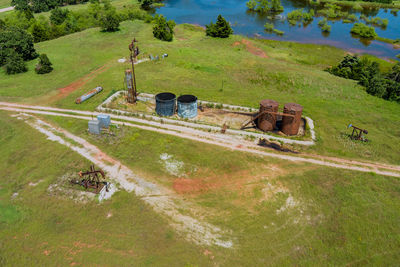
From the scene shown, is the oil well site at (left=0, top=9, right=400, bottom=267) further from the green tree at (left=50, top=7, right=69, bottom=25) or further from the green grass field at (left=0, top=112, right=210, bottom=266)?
the green tree at (left=50, top=7, right=69, bottom=25)

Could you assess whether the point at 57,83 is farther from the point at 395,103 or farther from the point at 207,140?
the point at 395,103

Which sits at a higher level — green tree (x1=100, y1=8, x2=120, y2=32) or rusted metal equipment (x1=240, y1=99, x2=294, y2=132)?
green tree (x1=100, y1=8, x2=120, y2=32)

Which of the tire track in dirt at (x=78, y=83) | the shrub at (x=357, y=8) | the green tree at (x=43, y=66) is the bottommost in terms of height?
the tire track in dirt at (x=78, y=83)

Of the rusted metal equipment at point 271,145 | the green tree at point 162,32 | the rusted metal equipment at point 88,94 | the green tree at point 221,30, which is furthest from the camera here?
the green tree at point 221,30

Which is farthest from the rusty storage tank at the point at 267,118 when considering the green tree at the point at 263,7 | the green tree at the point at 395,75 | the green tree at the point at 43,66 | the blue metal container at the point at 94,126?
the green tree at the point at 263,7

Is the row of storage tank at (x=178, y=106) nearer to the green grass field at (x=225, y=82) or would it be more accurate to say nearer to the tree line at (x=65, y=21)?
the green grass field at (x=225, y=82)

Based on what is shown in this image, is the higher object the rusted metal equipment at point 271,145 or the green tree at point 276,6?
the green tree at point 276,6

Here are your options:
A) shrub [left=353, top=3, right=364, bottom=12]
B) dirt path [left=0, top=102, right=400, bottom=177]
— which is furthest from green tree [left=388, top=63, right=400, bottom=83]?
shrub [left=353, top=3, right=364, bottom=12]

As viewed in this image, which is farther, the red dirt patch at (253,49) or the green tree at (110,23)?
the green tree at (110,23)
